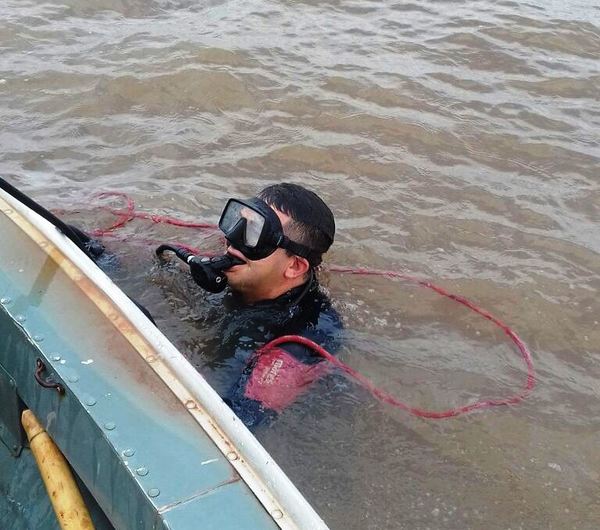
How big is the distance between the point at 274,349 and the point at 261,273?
392 millimetres

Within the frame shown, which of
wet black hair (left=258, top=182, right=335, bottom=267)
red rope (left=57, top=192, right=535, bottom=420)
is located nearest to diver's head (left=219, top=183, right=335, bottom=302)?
wet black hair (left=258, top=182, right=335, bottom=267)

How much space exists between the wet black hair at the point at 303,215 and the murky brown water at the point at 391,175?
653 millimetres

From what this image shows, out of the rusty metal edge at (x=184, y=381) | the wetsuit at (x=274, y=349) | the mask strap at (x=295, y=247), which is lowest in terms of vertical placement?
the wetsuit at (x=274, y=349)

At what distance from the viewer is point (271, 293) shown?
136 inches

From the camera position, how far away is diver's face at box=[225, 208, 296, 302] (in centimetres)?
333

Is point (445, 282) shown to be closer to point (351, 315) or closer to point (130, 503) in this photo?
point (351, 315)

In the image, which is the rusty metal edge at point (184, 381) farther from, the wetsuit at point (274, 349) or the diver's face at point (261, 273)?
the diver's face at point (261, 273)

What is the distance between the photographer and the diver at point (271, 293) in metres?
3.10

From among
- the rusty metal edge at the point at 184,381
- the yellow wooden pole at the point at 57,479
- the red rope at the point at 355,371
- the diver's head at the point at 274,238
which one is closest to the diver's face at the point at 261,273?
the diver's head at the point at 274,238

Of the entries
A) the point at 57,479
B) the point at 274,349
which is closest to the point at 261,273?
the point at 274,349

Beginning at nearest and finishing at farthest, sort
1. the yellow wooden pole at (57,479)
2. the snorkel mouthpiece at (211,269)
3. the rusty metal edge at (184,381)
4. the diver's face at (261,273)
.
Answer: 1. the rusty metal edge at (184,381)
2. the yellow wooden pole at (57,479)
3. the snorkel mouthpiece at (211,269)
4. the diver's face at (261,273)

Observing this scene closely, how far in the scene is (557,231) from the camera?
15.7ft

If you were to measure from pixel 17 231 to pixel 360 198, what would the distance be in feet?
9.32

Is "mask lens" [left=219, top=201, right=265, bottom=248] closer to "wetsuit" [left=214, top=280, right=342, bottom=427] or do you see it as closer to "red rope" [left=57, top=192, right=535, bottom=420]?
"wetsuit" [left=214, top=280, right=342, bottom=427]
